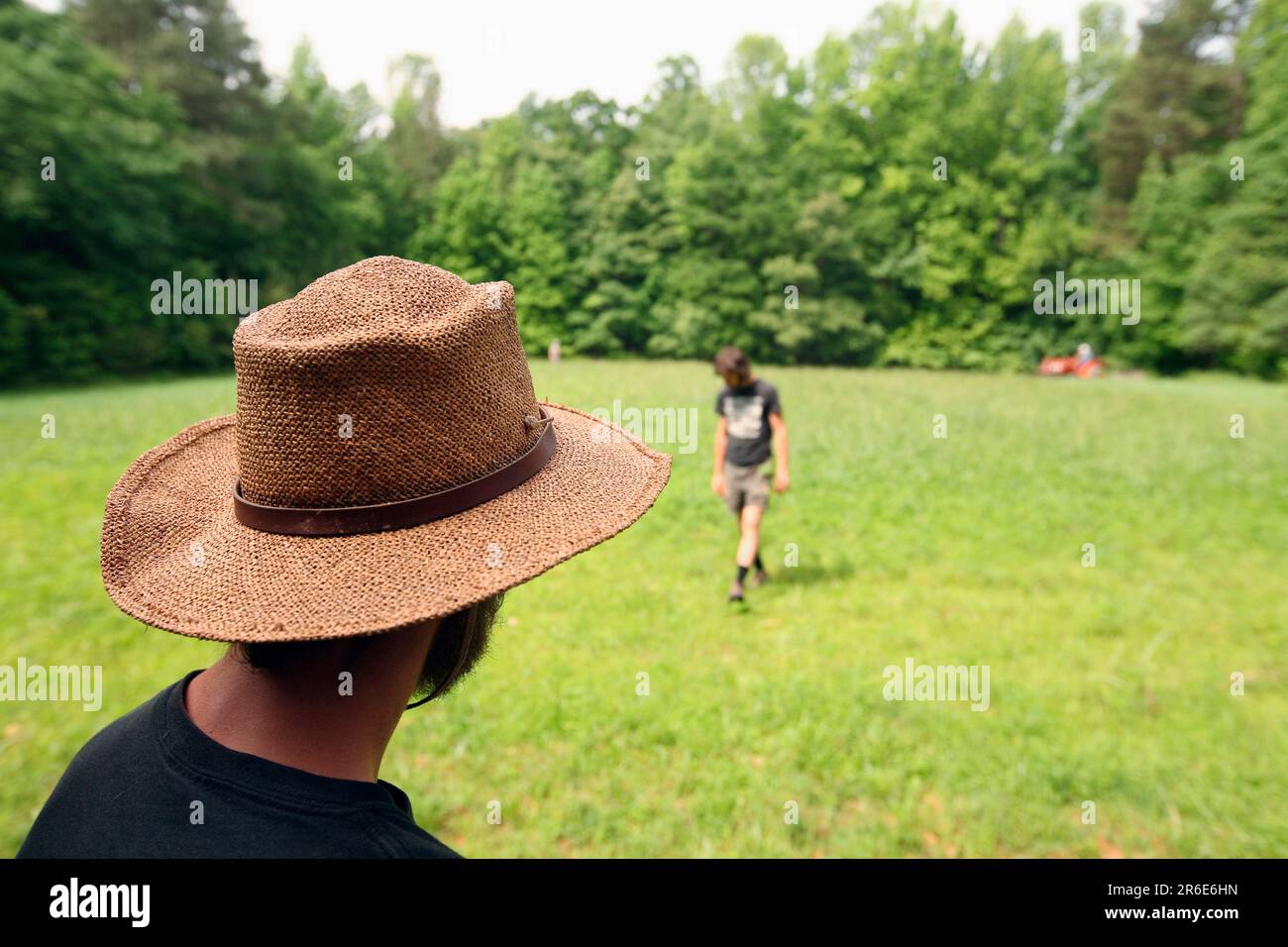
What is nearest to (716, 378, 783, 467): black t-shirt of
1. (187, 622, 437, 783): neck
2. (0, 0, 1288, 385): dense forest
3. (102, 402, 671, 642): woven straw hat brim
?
(102, 402, 671, 642): woven straw hat brim

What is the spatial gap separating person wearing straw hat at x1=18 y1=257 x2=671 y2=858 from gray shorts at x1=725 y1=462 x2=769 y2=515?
571 cm

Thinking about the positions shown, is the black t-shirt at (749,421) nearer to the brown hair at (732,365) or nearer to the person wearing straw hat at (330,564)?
the brown hair at (732,365)

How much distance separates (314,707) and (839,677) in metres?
4.98

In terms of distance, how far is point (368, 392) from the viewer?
1312 mm

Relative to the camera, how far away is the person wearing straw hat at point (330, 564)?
114 centimetres

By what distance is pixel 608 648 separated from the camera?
6109mm

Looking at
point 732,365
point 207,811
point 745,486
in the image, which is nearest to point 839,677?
point 745,486

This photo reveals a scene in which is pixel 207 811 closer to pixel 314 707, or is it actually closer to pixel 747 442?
pixel 314 707

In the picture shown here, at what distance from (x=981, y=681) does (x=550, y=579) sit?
4.18 m

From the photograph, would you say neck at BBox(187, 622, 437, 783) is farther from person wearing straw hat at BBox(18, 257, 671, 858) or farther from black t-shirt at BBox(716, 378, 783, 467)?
black t-shirt at BBox(716, 378, 783, 467)

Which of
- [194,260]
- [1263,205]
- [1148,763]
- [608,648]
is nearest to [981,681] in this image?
[1148,763]

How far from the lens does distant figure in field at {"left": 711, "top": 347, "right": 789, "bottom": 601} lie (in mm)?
7070

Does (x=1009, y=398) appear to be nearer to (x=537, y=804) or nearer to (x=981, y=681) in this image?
(x=981, y=681)

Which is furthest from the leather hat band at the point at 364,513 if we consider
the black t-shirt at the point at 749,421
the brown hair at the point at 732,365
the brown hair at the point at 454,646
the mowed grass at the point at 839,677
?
the black t-shirt at the point at 749,421
